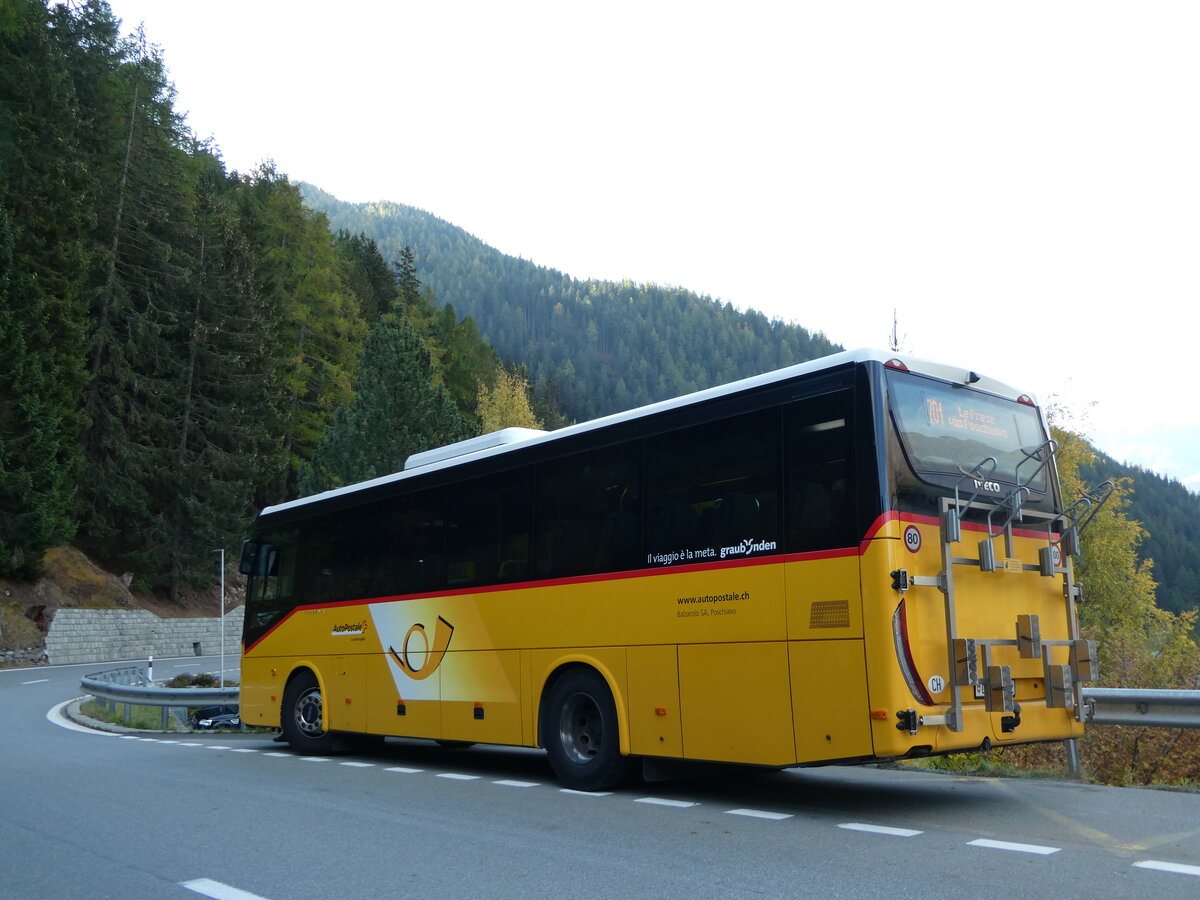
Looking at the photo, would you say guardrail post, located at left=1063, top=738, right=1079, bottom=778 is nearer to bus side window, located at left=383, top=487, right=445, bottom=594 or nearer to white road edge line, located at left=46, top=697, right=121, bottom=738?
bus side window, located at left=383, top=487, right=445, bottom=594

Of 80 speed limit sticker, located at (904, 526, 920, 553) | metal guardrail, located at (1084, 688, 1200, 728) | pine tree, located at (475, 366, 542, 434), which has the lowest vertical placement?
metal guardrail, located at (1084, 688, 1200, 728)

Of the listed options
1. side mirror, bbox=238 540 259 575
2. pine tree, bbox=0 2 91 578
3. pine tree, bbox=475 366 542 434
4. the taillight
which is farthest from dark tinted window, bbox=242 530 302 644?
pine tree, bbox=475 366 542 434

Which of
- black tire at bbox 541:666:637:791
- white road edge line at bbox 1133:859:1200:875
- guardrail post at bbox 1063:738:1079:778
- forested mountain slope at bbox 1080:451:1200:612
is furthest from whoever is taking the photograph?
forested mountain slope at bbox 1080:451:1200:612

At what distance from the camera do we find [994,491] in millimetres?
8523

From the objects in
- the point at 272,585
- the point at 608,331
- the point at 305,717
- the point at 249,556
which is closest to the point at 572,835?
the point at 305,717

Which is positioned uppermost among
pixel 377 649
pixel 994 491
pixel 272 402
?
pixel 272 402

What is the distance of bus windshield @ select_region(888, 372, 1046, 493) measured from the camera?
8047 mm

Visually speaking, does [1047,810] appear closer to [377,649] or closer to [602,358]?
[377,649]

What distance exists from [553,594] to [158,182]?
44168 mm

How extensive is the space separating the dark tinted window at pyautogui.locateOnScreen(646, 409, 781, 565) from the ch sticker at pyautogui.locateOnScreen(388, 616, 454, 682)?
3256 mm

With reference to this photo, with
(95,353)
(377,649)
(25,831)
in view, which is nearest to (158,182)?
(95,353)

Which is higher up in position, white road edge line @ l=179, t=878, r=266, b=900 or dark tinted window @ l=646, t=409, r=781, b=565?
dark tinted window @ l=646, t=409, r=781, b=565

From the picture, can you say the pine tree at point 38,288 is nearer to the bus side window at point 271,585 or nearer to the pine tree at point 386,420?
the pine tree at point 386,420

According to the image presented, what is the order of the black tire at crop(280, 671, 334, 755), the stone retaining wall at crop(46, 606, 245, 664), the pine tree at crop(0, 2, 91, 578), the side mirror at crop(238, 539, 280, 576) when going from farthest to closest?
the stone retaining wall at crop(46, 606, 245, 664) < the pine tree at crop(0, 2, 91, 578) < the side mirror at crop(238, 539, 280, 576) < the black tire at crop(280, 671, 334, 755)
